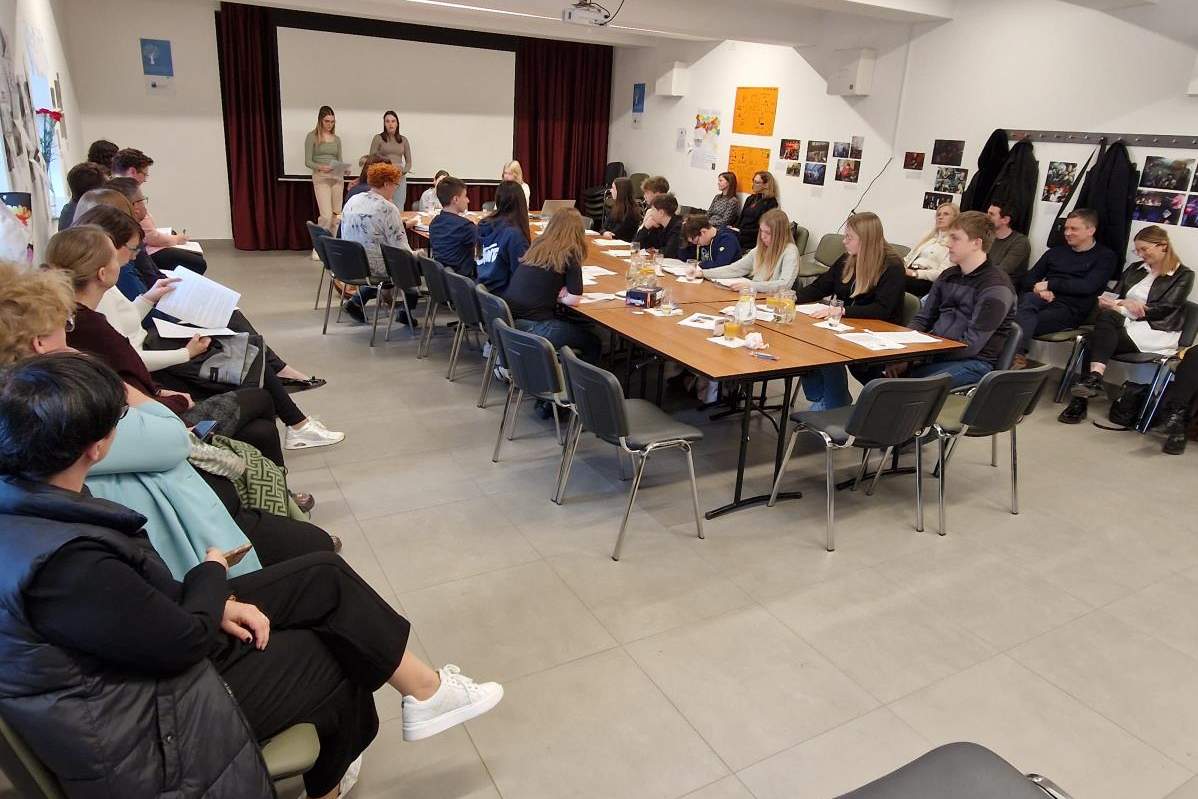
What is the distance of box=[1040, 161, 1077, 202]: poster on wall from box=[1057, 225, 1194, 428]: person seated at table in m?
0.80

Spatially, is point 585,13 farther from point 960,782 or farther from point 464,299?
point 960,782

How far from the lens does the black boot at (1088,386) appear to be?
470 cm

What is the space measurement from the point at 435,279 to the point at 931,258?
3.76 m

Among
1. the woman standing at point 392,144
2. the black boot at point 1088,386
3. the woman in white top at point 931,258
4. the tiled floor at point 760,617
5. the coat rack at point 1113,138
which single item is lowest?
the tiled floor at point 760,617

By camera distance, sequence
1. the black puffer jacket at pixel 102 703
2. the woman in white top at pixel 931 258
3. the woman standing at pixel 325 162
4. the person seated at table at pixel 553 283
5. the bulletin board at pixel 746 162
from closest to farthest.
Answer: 1. the black puffer jacket at pixel 102 703
2. the person seated at table at pixel 553 283
3. the woman in white top at pixel 931 258
4. the bulletin board at pixel 746 162
5. the woman standing at pixel 325 162

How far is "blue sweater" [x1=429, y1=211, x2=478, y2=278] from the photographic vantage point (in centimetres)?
501

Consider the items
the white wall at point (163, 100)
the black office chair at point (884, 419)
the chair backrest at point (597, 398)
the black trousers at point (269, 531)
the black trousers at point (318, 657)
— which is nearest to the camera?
the black trousers at point (318, 657)

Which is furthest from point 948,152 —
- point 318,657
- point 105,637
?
point 105,637

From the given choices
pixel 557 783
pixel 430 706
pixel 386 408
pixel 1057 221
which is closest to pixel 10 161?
pixel 386 408

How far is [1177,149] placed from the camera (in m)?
4.90

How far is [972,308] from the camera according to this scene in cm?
369

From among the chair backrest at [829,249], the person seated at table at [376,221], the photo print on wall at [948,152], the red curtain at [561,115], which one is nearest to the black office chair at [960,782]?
the person seated at table at [376,221]

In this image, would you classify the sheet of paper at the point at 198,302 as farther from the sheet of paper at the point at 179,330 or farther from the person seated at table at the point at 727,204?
the person seated at table at the point at 727,204

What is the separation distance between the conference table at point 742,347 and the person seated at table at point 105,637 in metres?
1.94
